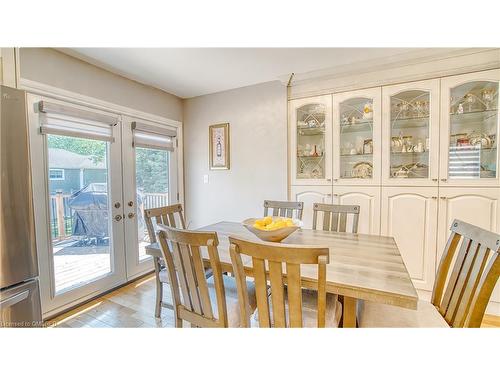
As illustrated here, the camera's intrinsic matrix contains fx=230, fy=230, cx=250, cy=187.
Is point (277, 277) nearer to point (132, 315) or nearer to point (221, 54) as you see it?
point (132, 315)

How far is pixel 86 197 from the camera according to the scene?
2.29m

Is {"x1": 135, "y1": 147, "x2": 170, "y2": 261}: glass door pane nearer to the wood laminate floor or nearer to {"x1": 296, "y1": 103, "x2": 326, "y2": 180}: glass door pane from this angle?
the wood laminate floor

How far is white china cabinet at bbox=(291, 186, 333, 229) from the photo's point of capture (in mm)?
2580

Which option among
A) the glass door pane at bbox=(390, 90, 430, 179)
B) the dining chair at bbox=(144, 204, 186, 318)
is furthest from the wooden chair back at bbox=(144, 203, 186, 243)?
the glass door pane at bbox=(390, 90, 430, 179)

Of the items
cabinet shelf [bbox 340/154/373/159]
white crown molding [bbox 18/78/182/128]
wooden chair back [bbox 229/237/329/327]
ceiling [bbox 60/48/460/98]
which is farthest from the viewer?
cabinet shelf [bbox 340/154/373/159]

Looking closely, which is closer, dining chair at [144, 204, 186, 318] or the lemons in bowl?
the lemons in bowl

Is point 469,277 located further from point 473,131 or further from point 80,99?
point 80,99

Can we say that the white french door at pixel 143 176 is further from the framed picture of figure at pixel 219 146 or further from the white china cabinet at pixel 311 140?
the white china cabinet at pixel 311 140

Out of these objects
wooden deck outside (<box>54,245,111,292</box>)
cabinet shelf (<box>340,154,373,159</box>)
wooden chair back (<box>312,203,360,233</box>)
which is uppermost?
cabinet shelf (<box>340,154,373,159</box>)

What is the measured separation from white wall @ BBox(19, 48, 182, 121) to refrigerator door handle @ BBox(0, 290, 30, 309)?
5.39 ft

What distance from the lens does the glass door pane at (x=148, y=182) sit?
2.80 meters
